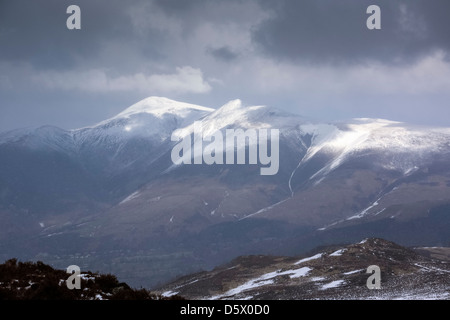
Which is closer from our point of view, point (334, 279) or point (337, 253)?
point (334, 279)

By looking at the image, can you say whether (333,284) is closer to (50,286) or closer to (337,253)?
(337,253)

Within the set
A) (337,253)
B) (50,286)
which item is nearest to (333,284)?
(337,253)

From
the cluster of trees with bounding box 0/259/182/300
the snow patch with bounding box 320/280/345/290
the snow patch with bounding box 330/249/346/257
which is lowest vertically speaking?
the snow patch with bounding box 320/280/345/290

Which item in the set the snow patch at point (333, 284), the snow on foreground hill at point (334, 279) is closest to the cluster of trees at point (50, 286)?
the snow on foreground hill at point (334, 279)

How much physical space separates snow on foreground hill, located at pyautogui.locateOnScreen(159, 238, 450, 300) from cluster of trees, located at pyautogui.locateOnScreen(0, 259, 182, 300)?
24.4m

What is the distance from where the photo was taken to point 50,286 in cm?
3231

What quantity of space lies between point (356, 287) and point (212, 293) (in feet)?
66.3

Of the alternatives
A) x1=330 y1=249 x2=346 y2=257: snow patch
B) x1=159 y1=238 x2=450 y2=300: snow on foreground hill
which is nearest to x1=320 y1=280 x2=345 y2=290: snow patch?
x1=159 y1=238 x2=450 y2=300: snow on foreground hill

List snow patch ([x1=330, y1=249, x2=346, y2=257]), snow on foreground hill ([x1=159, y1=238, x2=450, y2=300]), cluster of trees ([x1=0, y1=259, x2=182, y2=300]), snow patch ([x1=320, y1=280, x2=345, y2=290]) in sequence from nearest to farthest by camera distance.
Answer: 1. cluster of trees ([x1=0, y1=259, x2=182, y2=300])
2. snow on foreground hill ([x1=159, y1=238, x2=450, y2=300])
3. snow patch ([x1=320, y1=280, x2=345, y2=290])
4. snow patch ([x1=330, y1=249, x2=346, y2=257])

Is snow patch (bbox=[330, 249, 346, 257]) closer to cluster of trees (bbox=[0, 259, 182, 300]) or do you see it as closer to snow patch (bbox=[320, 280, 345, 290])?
snow patch (bbox=[320, 280, 345, 290])

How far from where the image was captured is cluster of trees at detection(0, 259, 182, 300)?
3172cm

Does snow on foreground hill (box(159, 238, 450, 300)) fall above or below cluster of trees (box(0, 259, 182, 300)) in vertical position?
below

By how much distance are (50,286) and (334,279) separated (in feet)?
141
